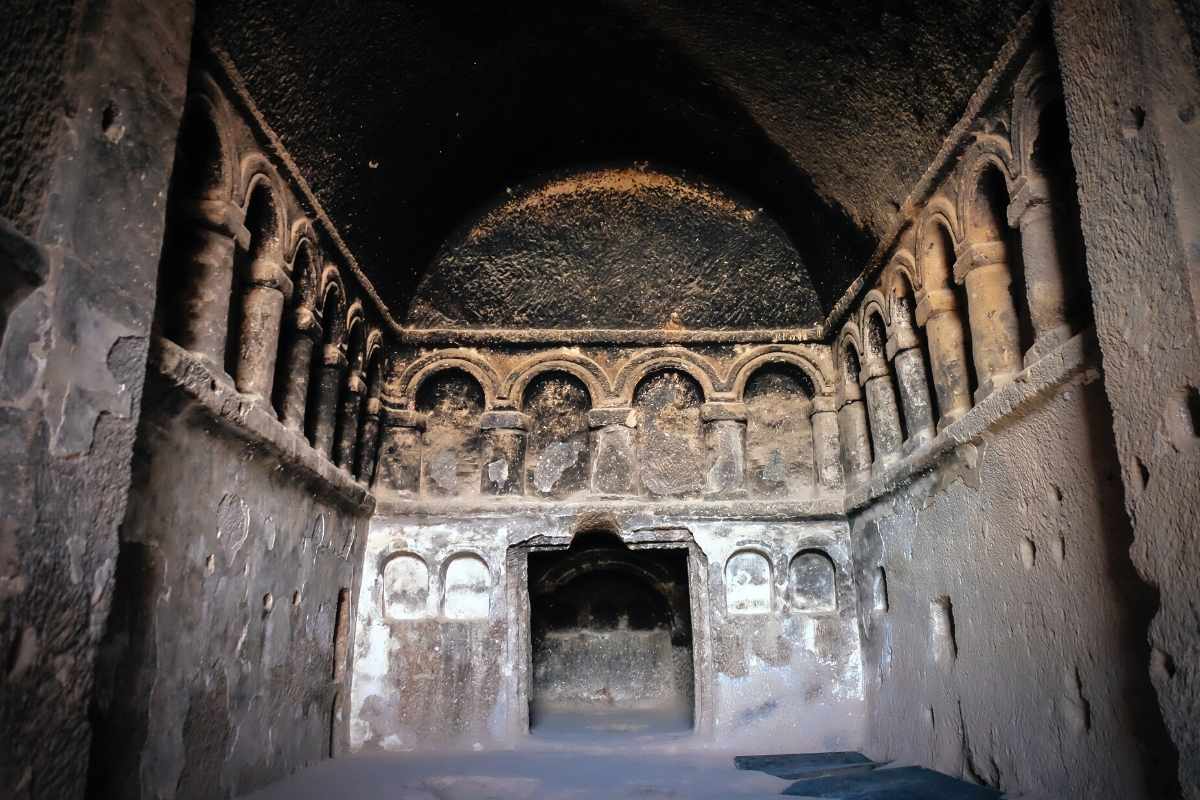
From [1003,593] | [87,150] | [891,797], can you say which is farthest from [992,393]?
[87,150]

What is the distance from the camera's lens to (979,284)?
486 centimetres

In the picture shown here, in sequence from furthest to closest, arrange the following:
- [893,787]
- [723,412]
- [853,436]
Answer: [723,412], [853,436], [893,787]

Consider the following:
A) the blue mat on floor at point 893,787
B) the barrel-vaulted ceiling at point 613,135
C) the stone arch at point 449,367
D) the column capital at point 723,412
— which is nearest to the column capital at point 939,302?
the barrel-vaulted ceiling at point 613,135

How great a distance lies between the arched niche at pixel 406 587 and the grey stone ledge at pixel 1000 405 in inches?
139

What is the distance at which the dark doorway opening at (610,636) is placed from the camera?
859cm

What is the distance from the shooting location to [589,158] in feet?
24.8

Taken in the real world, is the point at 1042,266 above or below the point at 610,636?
above

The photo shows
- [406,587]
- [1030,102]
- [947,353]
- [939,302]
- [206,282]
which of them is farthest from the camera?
[406,587]

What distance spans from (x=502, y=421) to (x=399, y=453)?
2.96ft

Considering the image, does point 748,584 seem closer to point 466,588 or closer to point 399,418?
point 466,588

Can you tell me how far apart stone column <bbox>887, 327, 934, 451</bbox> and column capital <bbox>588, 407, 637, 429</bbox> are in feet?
7.68

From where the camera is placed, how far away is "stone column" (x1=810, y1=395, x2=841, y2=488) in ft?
24.0

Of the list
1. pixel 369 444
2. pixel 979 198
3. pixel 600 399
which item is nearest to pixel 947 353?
pixel 979 198

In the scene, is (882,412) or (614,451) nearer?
(882,412)
